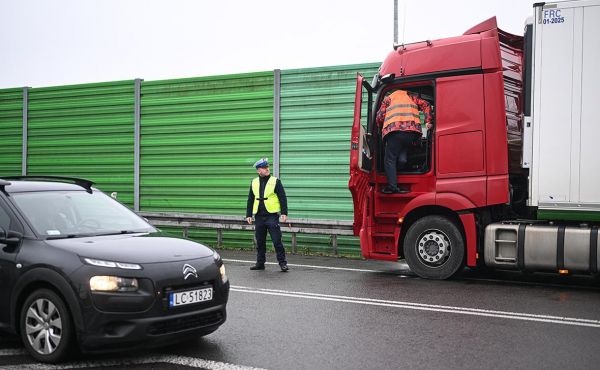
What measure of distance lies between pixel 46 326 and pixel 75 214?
1.20 meters

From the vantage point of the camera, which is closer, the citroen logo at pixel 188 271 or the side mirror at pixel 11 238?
the citroen logo at pixel 188 271

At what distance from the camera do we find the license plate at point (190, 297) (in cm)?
497

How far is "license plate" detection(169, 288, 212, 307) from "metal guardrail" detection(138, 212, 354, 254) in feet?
23.1

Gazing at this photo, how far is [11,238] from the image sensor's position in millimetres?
5211

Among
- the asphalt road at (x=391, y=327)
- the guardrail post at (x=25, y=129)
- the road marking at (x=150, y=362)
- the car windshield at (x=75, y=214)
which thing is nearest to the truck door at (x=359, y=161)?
the asphalt road at (x=391, y=327)

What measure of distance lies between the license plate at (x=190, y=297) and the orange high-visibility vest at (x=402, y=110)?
495cm

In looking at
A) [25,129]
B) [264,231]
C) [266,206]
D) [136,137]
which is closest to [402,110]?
[266,206]

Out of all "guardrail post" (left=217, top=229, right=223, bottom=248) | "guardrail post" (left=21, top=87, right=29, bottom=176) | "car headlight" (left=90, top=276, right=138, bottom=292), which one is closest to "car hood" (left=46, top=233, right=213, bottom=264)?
"car headlight" (left=90, top=276, right=138, bottom=292)

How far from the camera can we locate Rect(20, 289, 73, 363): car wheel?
15.8ft

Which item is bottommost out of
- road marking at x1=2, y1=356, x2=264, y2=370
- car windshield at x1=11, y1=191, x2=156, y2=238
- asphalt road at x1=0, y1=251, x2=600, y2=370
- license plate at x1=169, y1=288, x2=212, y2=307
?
road marking at x1=2, y1=356, x2=264, y2=370

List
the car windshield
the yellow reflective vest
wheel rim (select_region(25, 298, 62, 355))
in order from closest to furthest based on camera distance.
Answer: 1. wheel rim (select_region(25, 298, 62, 355))
2. the car windshield
3. the yellow reflective vest

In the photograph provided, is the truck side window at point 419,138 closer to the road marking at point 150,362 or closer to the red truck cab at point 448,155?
the red truck cab at point 448,155

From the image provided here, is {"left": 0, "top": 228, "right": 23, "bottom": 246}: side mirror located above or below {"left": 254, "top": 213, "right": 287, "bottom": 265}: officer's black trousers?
above

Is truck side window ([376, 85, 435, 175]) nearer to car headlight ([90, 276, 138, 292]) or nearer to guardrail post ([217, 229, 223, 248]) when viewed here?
guardrail post ([217, 229, 223, 248])
